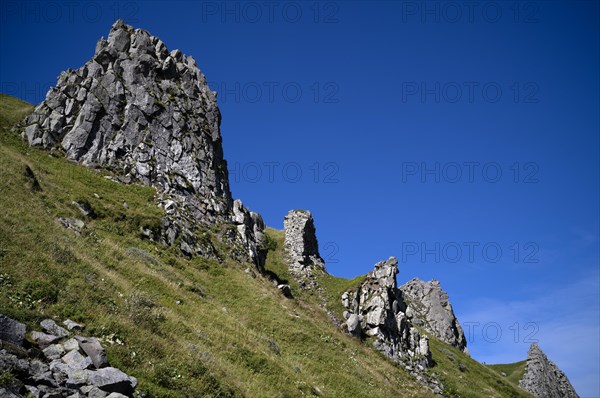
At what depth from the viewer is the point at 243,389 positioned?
15.5 m

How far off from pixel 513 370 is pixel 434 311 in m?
29.2

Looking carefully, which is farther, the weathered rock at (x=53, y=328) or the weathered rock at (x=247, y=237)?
the weathered rock at (x=247, y=237)

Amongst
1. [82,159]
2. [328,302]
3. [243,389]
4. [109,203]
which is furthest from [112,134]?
[243,389]

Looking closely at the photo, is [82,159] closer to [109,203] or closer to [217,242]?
[109,203]

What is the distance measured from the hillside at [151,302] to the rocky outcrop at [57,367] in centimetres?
83

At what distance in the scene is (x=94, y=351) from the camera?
1152cm

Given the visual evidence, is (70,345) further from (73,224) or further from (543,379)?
(543,379)

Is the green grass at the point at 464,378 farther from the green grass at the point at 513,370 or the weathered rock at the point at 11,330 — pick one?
the weathered rock at the point at 11,330

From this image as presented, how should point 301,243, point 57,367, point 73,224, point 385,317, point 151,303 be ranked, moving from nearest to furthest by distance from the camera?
point 57,367 < point 151,303 < point 73,224 < point 385,317 < point 301,243

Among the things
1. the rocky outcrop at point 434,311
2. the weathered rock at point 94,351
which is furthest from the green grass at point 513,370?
the weathered rock at point 94,351

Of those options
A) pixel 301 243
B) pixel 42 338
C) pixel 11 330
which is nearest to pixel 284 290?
pixel 301 243

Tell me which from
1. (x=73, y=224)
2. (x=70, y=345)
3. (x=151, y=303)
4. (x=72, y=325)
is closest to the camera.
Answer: (x=70, y=345)

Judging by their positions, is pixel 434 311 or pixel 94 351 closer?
pixel 94 351

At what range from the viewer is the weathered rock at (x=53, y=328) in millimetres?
11766
